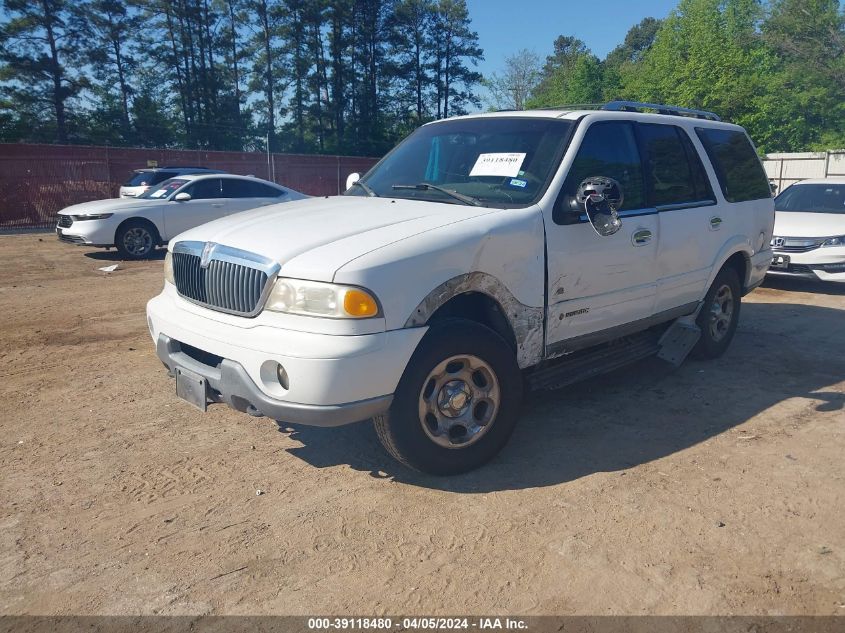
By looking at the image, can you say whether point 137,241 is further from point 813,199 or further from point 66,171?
point 813,199

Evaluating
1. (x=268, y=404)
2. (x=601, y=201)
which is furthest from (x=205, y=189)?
(x=268, y=404)

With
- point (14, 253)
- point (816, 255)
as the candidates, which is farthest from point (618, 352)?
point (14, 253)

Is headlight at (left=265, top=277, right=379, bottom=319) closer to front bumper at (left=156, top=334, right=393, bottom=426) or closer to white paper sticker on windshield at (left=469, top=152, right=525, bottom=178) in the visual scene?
front bumper at (left=156, top=334, right=393, bottom=426)

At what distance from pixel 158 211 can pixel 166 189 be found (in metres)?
0.94

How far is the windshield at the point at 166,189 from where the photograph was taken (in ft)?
43.2

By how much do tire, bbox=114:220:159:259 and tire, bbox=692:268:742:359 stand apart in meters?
10.0

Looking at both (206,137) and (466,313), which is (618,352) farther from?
(206,137)

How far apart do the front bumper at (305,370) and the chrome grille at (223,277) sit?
0.34 ft

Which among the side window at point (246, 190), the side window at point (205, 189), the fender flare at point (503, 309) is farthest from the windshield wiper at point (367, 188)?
the side window at point (246, 190)

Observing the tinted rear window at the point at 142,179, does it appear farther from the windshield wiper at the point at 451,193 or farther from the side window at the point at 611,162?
the side window at the point at 611,162

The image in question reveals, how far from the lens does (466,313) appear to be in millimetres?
3881

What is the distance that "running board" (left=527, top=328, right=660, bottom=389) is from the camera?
171 inches

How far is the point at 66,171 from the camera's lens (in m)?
21.0

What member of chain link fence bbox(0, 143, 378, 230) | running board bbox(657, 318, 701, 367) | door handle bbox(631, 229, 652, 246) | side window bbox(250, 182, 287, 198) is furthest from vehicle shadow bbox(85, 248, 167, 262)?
door handle bbox(631, 229, 652, 246)
